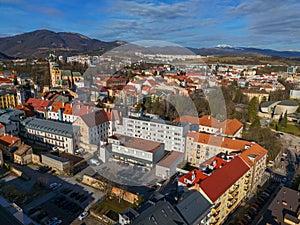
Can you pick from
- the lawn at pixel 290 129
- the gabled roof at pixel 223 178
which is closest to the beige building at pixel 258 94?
the lawn at pixel 290 129

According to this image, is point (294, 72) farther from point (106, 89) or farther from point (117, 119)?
point (117, 119)

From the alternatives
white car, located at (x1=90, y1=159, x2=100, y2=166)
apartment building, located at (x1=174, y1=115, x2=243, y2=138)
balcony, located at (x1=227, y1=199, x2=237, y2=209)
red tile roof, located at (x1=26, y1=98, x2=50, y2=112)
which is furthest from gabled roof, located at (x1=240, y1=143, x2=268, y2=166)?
red tile roof, located at (x1=26, y1=98, x2=50, y2=112)

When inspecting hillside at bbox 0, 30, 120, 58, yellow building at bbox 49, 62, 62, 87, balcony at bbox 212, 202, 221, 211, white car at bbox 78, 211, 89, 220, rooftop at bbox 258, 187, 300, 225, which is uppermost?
hillside at bbox 0, 30, 120, 58

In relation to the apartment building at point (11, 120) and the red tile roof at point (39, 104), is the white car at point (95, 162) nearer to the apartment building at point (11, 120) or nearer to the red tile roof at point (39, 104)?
the apartment building at point (11, 120)

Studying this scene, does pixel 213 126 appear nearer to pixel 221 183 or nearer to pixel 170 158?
pixel 170 158

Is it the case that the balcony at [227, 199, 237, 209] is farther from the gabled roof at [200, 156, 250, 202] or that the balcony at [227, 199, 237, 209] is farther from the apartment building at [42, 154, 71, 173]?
the apartment building at [42, 154, 71, 173]

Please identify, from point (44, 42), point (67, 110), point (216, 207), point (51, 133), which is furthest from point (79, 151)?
point (44, 42)
